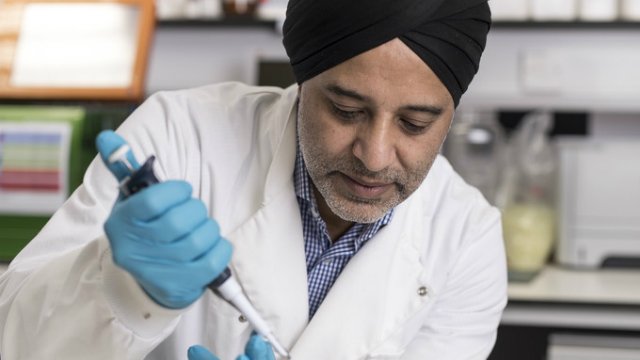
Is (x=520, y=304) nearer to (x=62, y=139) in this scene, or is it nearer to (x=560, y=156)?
(x=560, y=156)

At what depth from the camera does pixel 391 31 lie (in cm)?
104

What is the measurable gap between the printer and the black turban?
140 cm

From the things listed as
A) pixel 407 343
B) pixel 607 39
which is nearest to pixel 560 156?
pixel 607 39

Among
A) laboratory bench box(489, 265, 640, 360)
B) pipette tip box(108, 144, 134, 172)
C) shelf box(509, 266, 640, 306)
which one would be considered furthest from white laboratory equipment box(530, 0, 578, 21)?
pipette tip box(108, 144, 134, 172)

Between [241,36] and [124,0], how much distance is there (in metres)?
0.39

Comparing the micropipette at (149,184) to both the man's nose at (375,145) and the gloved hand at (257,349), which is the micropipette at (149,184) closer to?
the gloved hand at (257,349)

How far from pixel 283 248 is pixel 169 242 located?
A: 16.4 inches

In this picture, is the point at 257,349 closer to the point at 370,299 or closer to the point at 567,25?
the point at 370,299

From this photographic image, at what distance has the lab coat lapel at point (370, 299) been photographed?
3.98ft

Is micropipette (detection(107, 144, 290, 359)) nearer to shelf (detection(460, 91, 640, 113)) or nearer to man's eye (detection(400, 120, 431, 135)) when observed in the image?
man's eye (detection(400, 120, 431, 135))

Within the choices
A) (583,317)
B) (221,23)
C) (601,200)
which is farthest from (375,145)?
(221,23)

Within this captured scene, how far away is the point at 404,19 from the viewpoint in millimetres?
1041

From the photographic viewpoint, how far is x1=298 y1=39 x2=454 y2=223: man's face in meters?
1.05

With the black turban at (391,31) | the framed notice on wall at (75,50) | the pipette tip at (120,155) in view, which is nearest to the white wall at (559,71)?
the framed notice on wall at (75,50)
